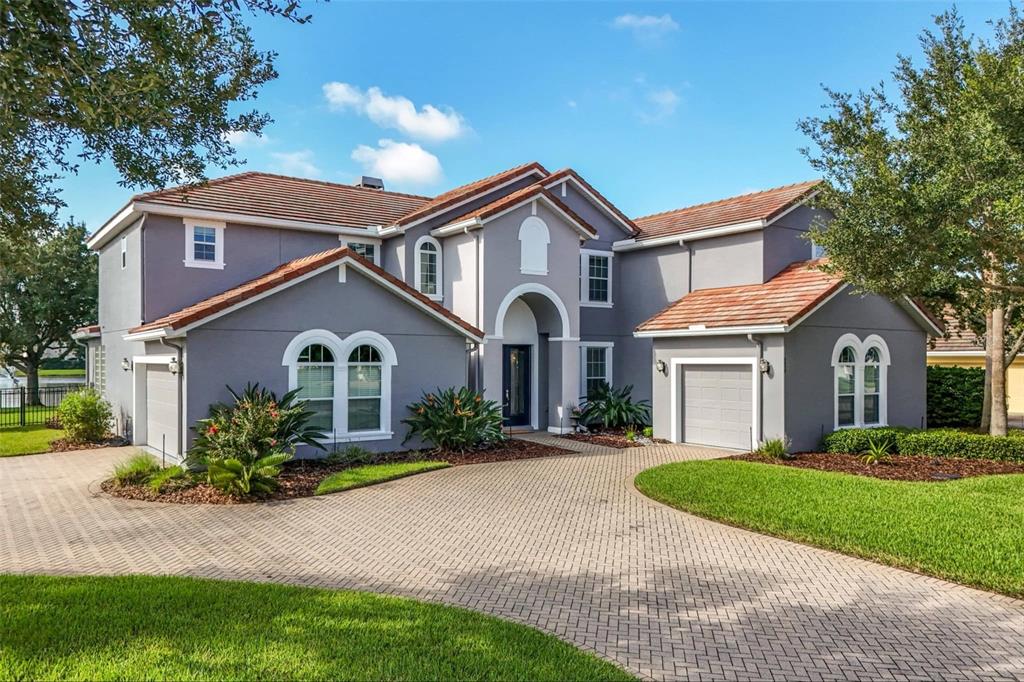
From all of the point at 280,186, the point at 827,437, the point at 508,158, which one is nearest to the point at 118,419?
the point at 280,186

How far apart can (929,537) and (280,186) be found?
19209 mm

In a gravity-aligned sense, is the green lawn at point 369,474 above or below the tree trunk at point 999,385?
below

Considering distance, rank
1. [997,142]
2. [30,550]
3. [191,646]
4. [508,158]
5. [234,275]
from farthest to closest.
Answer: [508,158] → [234,275] → [997,142] → [30,550] → [191,646]

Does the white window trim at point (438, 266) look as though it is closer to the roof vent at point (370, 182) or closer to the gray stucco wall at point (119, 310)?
A: the roof vent at point (370, 182)

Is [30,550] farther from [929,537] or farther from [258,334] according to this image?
[929,537]

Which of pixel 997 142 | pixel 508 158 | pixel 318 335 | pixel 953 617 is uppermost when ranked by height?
pixel 508 158

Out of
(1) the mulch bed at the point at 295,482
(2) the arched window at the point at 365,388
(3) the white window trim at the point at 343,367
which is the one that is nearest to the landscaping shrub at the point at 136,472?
(1) the mulch bed at the point at 295,482

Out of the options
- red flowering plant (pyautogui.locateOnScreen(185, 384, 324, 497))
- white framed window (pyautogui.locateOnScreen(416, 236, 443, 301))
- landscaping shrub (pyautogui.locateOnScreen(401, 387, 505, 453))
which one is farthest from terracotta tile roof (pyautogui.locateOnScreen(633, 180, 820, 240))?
red flowering plant (pyautogui.locateOnScreen(185, 384, 324, 497))

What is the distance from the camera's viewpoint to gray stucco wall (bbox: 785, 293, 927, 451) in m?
16.5

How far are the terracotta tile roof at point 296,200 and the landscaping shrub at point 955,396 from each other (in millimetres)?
19044

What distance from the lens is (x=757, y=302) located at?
17844mm

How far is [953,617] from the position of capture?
6582mm

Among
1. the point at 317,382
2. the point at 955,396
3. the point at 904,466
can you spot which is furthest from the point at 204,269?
the point at 955,396

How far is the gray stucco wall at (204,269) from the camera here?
1714 cm
